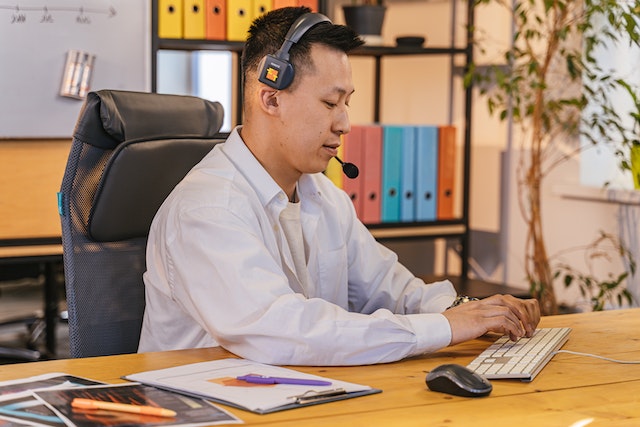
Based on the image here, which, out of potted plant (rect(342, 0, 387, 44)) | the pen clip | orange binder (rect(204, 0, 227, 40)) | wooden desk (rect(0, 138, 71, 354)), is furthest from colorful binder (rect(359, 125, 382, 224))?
the pen clip

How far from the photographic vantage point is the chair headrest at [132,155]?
1.74m

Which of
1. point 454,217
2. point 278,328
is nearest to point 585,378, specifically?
point 278,328

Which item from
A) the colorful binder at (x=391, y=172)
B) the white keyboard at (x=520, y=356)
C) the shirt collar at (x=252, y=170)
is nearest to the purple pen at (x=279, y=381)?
the white keyboard at (x=520, y=356)

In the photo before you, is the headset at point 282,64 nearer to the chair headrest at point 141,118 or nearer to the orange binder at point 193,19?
the chair headrest at point 141,118

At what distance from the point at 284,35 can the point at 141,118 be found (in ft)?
1.02

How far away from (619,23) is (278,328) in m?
1.89

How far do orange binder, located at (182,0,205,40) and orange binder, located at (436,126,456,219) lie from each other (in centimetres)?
93

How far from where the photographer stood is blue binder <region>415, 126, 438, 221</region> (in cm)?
351

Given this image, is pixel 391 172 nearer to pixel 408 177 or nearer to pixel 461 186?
pixel 408 177

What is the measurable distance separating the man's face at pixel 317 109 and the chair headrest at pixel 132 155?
22 centimetres

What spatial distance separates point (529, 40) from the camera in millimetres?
3520

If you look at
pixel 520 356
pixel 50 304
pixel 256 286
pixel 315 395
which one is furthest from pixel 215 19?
pixel 315 395

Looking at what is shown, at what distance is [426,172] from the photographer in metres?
3.55

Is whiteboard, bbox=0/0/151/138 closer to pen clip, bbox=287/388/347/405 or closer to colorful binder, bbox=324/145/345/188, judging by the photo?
colorful binder, bbox=324/145/345/188
